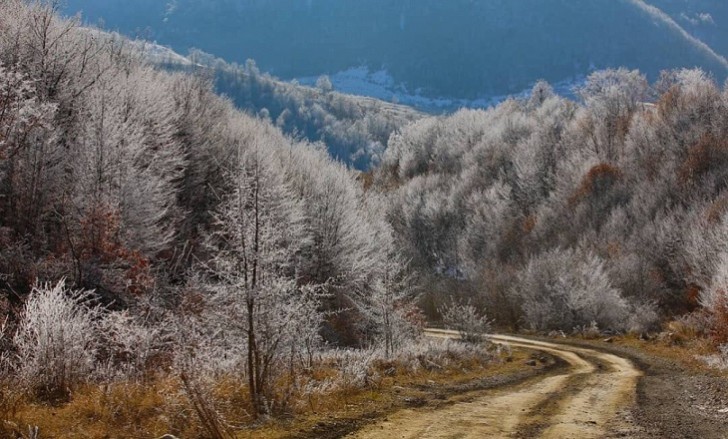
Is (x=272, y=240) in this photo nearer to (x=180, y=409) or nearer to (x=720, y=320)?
(x=180, y=409)

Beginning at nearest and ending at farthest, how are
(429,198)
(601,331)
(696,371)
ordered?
(696,371) → (601,331) → (429,198)

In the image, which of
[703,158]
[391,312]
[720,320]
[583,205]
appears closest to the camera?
[391,312]

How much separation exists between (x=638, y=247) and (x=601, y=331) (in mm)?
12835

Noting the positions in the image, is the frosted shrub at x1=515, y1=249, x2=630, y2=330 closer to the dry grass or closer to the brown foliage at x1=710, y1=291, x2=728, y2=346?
the brown foliage at x1=710, y1=291, x2=728, y2=346

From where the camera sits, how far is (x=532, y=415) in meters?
11.9

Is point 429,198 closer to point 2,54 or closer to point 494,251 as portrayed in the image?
point 494,251

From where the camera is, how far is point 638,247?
1901 inches

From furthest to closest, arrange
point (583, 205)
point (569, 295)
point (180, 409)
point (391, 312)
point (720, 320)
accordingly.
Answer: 1. point (583, 205)
2. point (569, 295)
3. point (720, 320)
4. point (391, 312)
5. point (180, 409)

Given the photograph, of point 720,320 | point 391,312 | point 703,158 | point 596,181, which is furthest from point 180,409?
point 596,181

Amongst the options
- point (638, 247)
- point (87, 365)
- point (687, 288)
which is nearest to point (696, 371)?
point (87, 365)

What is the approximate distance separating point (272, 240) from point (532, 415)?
Answer: 20.6 feet

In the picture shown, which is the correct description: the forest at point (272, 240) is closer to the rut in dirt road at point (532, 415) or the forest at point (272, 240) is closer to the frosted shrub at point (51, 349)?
the frosted shrub at point (51, 349)

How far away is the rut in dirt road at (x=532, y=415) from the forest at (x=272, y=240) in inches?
87.5

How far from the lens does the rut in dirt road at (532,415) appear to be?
1011 cm
